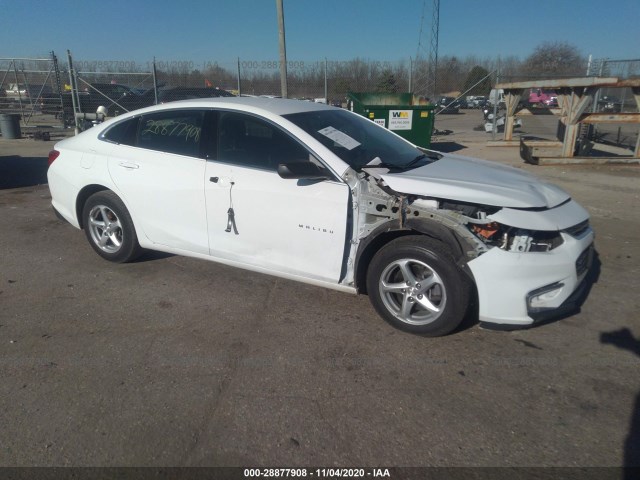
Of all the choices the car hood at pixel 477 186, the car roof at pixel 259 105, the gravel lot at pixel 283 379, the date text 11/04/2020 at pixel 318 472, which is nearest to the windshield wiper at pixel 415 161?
the car hood at pixel 477 186

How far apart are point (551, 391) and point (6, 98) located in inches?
860

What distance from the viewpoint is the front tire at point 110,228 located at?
14.7 ft

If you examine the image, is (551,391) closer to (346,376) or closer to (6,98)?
(346,376)

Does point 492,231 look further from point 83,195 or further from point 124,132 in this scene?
point 83,195

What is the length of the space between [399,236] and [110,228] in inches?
114

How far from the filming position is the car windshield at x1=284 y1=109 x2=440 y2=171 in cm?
369

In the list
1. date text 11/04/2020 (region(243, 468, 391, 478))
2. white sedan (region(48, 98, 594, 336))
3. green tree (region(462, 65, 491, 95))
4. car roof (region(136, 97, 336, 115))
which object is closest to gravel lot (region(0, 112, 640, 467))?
date text 11/04/2020 (region(243, 468, 391, 478))

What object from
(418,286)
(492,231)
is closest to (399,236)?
(418,286)

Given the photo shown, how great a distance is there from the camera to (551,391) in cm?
280

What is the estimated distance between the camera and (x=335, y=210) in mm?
3410

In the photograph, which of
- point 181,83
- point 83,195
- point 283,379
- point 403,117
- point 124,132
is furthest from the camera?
point 181,83

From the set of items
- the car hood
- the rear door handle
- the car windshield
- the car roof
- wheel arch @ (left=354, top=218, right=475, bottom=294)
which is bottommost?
wheel arch @ (left=354, top=218, right=475, bottom=294)

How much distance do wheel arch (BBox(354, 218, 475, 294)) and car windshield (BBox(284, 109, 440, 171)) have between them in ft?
1.78

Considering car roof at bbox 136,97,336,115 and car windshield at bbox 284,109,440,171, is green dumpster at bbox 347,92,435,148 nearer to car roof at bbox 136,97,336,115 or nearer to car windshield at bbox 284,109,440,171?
car windshield at bbox 284,109,440,171
